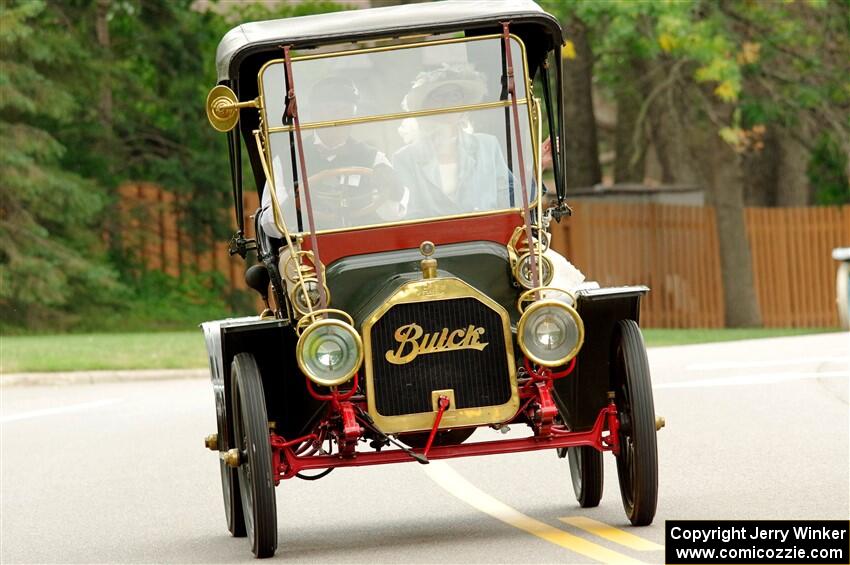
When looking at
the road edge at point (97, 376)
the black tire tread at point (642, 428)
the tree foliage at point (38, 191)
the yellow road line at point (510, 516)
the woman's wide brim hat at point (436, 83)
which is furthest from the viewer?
the tree foliage at point (38, 191)

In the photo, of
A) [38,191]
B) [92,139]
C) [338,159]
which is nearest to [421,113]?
[338,159]

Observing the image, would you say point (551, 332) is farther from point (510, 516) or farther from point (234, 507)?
point (234, 507)

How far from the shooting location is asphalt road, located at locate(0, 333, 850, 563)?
8.98 metres

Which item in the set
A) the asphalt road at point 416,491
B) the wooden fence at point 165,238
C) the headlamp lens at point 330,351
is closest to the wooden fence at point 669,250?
the wooden fence at point 165,238

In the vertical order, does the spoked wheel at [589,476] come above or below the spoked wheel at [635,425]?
below

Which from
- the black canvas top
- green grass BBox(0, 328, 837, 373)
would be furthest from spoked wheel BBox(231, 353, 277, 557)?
green grass BBox(0, 328, 837, 373)

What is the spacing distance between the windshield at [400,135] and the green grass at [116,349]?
12.4 meters

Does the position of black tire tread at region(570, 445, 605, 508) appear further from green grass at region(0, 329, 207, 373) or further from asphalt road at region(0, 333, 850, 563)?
green grass at region(0, 329, 207, 373)

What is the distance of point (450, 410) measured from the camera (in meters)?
8.50

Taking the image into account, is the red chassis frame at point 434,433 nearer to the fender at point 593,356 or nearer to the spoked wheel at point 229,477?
the fender at point 593,356

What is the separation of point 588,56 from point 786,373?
15.2 metres

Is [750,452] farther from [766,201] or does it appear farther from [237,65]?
[766,201]

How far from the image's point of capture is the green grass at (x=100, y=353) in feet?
70.4

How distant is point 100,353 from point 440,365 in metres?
14.9
